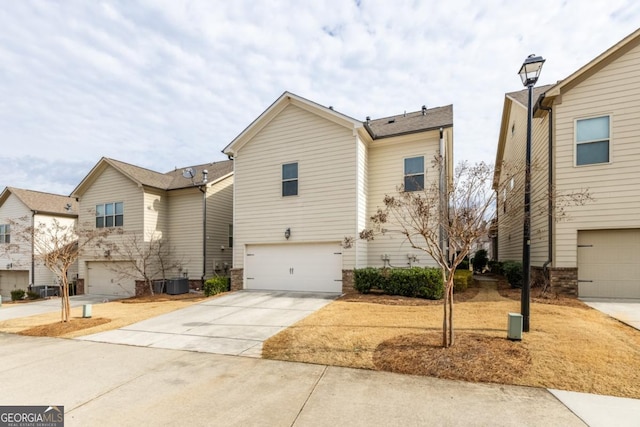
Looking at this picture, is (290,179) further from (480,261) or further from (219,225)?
(480,261)

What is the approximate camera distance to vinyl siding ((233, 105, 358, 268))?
12125mm

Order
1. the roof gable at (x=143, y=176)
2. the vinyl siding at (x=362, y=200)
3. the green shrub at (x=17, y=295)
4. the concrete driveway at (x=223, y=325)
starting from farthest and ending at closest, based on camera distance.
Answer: the green shrub at (x=17, y=295)
the roof gable at (x=143, y=176)
the vinyl siding at (x=362, y=200)
the concrete driveway at (x=223, y=325)

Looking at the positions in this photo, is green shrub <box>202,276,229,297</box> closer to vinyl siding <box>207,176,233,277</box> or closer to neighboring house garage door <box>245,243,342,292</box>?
neighboring house garage door <box>245,243,342,292</box>

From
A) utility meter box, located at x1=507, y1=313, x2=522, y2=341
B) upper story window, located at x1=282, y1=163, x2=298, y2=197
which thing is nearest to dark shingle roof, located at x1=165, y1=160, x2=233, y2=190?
upper story window, located at x1=282, y1=163, x2=298, y2=197

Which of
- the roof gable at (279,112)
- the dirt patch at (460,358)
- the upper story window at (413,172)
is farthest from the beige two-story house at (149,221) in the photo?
the dirt patch at (460,358)

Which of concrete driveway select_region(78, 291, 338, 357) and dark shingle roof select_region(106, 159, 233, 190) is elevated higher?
dark shingle roof select_region(106, 159, 233, 190)

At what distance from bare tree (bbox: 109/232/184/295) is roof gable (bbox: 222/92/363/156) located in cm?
674

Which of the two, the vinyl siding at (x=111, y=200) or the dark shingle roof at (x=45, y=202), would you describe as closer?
the vinyl siding at (x=111, y=200)

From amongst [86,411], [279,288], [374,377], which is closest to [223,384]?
[86,411]

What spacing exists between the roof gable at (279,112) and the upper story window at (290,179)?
2.26 meters

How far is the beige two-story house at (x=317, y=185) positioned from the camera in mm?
12086

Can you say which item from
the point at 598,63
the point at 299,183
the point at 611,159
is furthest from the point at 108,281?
the point at 598,63

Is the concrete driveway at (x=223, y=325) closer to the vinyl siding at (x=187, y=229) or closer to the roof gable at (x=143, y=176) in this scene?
the vinyl siding at (x=187, y=229)

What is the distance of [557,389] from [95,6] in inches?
467
